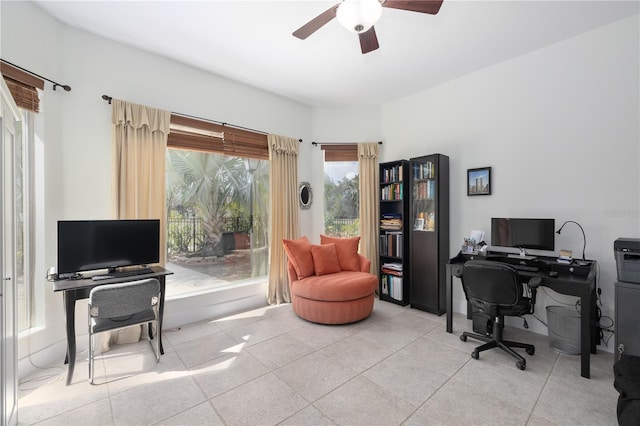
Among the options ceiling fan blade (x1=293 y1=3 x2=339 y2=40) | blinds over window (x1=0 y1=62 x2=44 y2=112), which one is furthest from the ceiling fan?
blinds over window (x1=0 y1=62 x2=44 y2=112)

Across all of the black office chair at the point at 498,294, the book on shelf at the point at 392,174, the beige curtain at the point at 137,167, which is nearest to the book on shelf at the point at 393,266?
the book on shelf at the point at 392,174

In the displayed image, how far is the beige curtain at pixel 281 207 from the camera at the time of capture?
4.00 metres

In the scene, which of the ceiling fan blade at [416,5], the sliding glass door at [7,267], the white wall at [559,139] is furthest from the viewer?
the white wall at [559,139]

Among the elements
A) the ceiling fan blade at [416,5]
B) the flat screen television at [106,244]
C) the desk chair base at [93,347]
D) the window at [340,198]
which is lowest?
the desk chair base at [93,347]

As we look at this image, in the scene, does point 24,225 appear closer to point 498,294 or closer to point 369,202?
point 369,202

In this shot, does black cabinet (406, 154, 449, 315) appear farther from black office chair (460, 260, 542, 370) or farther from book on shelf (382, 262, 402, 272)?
black office chair (460, 260, 542, 370)

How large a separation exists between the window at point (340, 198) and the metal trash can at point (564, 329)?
258 cm

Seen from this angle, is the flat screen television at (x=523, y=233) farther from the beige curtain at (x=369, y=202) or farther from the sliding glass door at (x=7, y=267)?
the sliding glass door at (x=7, y=267)

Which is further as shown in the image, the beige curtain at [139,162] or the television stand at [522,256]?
the television stand at [522,256]

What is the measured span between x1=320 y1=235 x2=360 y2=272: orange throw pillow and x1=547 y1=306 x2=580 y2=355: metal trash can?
2090 mm

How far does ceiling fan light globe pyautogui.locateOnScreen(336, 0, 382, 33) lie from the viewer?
1.59 meters

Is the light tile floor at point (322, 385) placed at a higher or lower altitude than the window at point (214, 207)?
lower

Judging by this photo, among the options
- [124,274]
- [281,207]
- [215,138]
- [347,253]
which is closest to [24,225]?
[124,274]

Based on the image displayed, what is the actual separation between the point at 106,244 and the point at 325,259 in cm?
236
